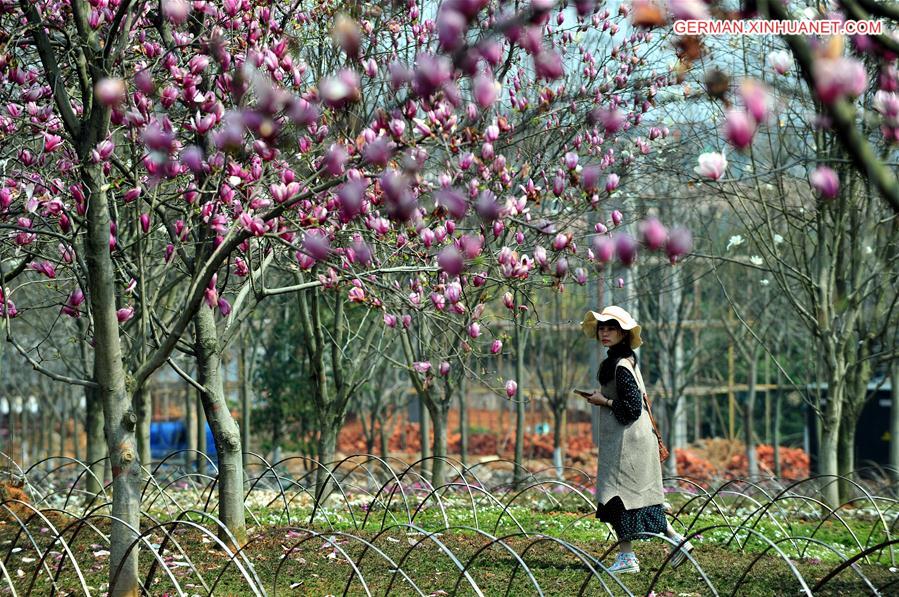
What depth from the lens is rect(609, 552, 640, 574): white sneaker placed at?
19.9ft

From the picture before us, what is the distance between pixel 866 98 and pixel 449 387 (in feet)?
15.8

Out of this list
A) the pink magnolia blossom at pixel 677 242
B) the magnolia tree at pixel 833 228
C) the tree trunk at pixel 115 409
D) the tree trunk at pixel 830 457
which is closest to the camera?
the pink magnolia blossom at pixel 677 242

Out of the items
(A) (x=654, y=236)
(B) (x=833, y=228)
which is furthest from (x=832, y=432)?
(A) (x=654, y=236)

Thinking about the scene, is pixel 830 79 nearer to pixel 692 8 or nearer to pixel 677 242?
pixel 692 8

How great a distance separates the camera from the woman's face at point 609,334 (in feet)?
20.5

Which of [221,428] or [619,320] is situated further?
[221,428]

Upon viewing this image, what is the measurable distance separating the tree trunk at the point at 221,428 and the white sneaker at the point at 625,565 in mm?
2570

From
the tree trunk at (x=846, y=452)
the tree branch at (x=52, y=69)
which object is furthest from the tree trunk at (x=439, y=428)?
the tree branch at (x=52, y=69)

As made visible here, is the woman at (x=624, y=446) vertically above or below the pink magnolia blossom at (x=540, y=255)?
below

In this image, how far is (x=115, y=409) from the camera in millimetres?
5375

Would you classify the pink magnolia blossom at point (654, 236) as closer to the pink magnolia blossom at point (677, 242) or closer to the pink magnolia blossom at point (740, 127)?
the pink magnolia blossom at point (677, 242)

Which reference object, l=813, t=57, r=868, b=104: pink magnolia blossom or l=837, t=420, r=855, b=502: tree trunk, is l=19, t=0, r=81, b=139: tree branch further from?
l=837, t=420, r=855, b=502: tree trunk

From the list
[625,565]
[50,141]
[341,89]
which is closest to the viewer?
[341,89]

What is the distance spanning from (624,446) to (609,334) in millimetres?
681
